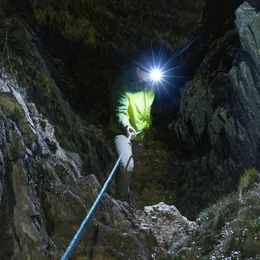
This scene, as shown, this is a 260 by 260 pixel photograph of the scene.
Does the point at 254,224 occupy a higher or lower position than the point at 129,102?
lower

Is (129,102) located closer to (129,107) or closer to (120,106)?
(129,107)

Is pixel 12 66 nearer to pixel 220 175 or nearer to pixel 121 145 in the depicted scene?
pixel 121 145

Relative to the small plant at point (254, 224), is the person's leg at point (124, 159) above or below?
above

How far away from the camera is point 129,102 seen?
658cm

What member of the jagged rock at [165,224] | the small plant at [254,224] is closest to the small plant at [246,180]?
the jagged rock at [165,224]

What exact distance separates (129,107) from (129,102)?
0.36ft

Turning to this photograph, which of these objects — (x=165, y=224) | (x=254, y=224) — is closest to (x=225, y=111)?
(x=165, y=224)

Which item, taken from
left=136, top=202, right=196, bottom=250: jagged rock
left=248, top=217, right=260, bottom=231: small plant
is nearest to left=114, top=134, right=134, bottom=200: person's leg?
left=136, top=202, right=196, bottom=250: jagged rock

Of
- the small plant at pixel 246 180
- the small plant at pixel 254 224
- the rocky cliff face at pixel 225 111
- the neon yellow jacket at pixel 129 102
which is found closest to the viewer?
the small plant at pixel 254 224

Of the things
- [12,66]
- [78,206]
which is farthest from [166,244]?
[12,66]

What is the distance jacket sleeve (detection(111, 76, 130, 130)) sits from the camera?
6316 millimetres

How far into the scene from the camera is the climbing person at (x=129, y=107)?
20.7ft

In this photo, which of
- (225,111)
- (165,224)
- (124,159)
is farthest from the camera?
(225,111)

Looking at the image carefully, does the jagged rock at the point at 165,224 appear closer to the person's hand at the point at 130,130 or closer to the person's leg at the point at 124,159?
the person's leg at the point at 124,159
